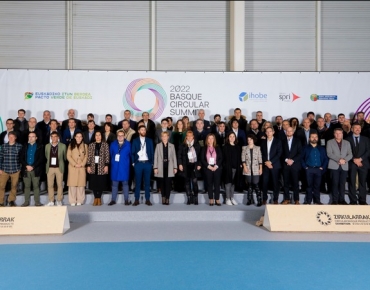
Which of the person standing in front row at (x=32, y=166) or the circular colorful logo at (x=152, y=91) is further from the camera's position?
the circular colorful logo at (x=152, y=91)

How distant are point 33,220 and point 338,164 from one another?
18.1 ft

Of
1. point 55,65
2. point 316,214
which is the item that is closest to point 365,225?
point 316,214

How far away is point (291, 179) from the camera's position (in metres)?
7.57

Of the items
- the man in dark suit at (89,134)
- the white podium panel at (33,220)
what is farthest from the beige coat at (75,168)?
the white podium panel at (33,220)

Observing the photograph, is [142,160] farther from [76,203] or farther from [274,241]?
[274,241]

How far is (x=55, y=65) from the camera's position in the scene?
37.6 feet

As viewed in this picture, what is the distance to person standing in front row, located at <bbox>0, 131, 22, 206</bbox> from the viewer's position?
290 inches

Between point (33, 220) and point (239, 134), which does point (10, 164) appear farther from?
point (239, 134)

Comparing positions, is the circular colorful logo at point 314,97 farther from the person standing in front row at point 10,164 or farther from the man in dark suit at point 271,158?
the person standing in front row at point 10,164

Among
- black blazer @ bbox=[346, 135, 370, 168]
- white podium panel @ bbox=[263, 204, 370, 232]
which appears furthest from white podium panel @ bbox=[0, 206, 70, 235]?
black blazer @ bbox=[346, 135, 370, 168]

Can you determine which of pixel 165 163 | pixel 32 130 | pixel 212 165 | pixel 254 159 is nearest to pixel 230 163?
pixel 212 165

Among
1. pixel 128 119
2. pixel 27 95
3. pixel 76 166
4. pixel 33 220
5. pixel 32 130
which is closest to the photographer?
pixel 33 220

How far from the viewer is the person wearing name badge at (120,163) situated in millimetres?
7547

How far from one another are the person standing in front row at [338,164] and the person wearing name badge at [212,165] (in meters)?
2.13
